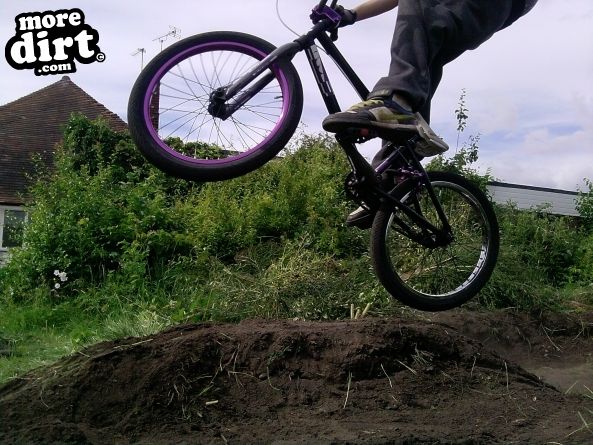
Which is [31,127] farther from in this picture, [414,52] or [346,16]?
[414,52]

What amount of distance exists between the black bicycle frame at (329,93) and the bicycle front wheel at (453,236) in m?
0.06

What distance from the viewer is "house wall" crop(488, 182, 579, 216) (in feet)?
34.0

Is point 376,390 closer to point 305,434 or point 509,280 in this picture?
point 305,434

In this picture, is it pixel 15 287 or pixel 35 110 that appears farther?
pixel 35 110

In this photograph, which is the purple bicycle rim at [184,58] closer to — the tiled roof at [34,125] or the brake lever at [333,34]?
the brake lever at [333,34]

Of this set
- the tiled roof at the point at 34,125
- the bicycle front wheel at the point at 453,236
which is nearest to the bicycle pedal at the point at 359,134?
the bicycle front wheel at the point at 453,236

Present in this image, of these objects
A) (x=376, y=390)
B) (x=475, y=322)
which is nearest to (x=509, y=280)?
(x=475, y=322)

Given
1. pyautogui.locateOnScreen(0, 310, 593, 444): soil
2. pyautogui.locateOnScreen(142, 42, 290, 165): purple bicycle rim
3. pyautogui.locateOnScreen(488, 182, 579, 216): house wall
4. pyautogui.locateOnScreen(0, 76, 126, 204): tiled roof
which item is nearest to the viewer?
pyautogui.locateOnScreen(142, 42, 290, 165): purple bicycle rim

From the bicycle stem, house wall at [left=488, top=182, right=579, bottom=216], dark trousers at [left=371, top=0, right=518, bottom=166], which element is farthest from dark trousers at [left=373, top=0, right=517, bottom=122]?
house wall at [left=488, top=182, right=579, bottom=216]

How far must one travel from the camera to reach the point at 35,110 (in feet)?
61.1

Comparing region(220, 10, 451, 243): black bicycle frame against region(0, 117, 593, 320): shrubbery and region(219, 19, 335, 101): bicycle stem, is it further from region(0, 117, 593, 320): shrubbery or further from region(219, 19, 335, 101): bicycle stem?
region(0, 117, 593, 320): shrubbery

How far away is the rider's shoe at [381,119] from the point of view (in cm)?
282

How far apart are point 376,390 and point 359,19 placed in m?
2.01

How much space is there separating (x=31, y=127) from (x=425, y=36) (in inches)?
651
